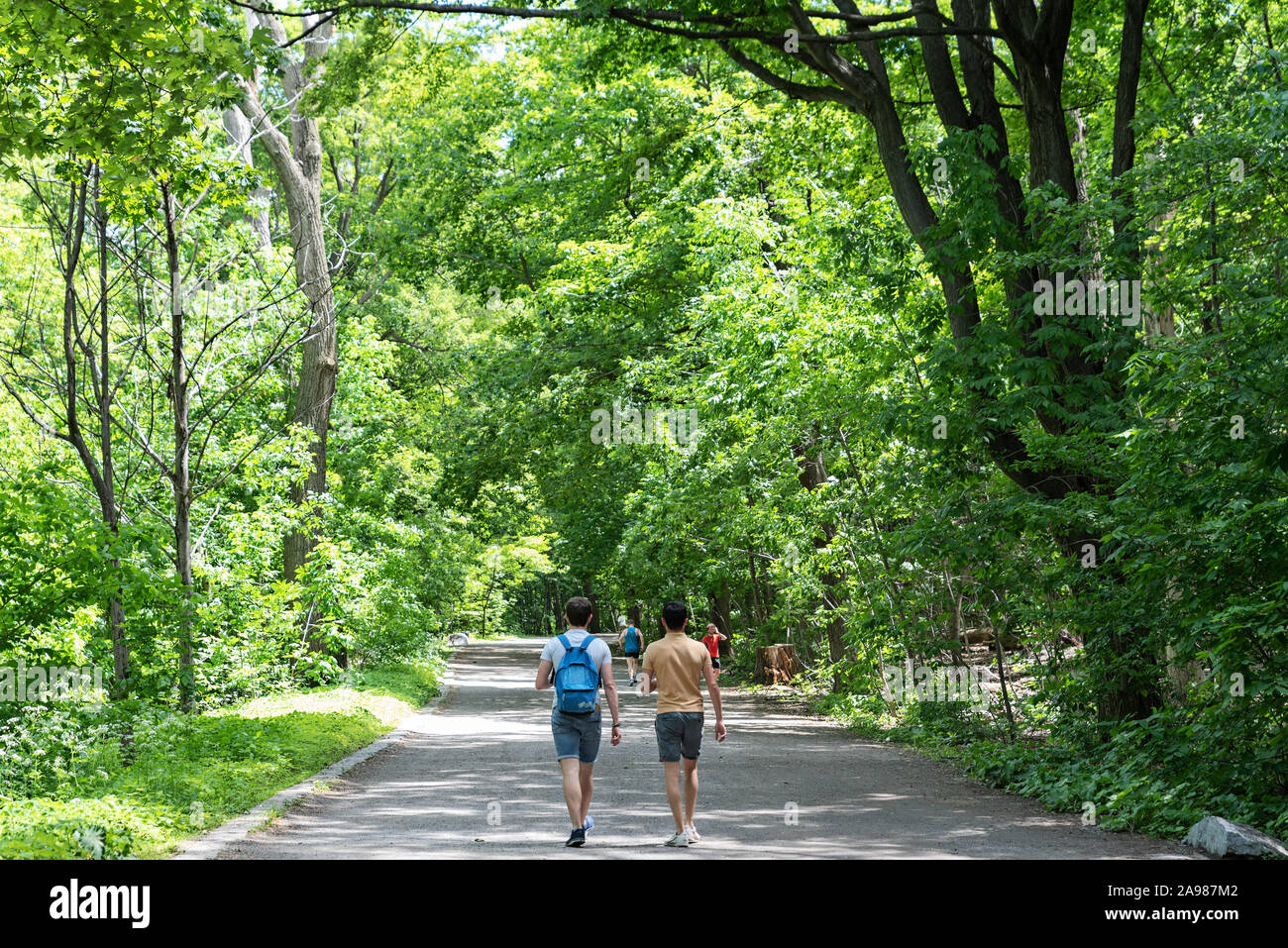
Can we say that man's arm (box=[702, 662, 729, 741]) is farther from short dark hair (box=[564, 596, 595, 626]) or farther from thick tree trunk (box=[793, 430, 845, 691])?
thick tree trunk (box=[793, 430, 845, 691])

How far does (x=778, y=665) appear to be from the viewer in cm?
2753

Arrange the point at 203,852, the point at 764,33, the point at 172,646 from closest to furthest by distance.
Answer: the point at 203,852
the point at 764,33
the point at 172,646

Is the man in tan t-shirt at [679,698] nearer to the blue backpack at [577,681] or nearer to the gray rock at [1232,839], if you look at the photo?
the blue backpack at [577,681]

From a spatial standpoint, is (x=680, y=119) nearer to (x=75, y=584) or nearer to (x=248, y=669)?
(x=248, y=669)

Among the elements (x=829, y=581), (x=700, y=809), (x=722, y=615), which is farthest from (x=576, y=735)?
(x=722, y=615)

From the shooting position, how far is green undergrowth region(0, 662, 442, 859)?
698cm

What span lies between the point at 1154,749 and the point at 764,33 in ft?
24.8

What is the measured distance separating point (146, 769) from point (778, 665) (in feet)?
62.9

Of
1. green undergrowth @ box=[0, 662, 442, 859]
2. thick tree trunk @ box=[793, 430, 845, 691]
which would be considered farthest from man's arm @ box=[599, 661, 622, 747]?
thick tree trunk @ box=[793, 430, 845, 691]

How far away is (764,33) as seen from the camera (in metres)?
11.8

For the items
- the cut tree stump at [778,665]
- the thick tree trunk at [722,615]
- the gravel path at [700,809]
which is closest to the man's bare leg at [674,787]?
the gravel path at [700,809]

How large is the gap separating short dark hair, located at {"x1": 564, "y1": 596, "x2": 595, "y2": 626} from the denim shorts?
0.62 metres

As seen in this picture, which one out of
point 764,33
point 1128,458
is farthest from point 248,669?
point 1128,458

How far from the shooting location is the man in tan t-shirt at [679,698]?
27.3 feet
